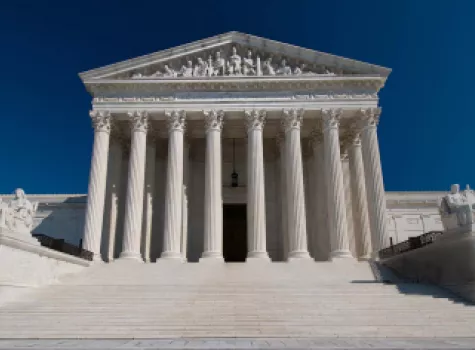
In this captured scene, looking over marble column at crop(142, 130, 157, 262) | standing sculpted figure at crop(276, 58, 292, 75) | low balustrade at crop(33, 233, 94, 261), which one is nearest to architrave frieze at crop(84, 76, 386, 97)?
standing sculpted figure at crop(276, 58, 292, 75)

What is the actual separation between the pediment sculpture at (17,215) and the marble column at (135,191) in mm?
6515

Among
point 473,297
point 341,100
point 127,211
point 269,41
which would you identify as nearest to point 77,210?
point 127,211

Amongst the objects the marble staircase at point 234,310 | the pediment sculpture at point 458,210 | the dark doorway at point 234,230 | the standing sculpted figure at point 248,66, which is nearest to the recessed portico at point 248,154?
the standing sculpted figure at point 248,66

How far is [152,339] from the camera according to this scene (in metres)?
11.3

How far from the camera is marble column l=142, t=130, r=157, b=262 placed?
91.2 ft

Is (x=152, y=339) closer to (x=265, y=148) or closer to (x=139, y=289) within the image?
(x=139, y=289)

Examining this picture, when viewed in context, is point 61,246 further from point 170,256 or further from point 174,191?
point 174,191

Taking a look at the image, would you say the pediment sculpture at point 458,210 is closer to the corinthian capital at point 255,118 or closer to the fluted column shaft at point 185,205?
the corinthian capital at point 255,118

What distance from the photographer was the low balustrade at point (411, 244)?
61.6 feet

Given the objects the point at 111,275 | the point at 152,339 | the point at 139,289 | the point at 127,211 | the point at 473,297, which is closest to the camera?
the point at 152,339

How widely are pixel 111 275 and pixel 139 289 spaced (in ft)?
14.9

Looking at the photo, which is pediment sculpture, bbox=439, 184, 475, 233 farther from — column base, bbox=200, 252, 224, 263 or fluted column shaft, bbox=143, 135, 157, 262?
fluted column shaft, bbox=143, 135, 157, 262

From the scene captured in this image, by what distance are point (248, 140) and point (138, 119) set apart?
7718mm

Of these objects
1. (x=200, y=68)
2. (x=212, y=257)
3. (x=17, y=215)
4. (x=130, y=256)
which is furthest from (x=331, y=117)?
(x=17, y=215)
